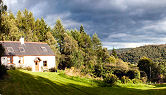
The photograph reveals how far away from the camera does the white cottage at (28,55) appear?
2942 centimetres

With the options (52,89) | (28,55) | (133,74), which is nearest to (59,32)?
(28,55)

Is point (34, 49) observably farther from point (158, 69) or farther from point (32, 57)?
point (158, 69)

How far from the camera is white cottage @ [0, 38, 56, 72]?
2942 cm

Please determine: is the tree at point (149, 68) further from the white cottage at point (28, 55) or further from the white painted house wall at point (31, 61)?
the white cottage at point (28, 55)

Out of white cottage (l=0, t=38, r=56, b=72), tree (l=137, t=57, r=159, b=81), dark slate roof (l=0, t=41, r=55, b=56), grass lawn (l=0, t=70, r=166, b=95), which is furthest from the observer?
tree (l=137, t=57, r=159, b=81)

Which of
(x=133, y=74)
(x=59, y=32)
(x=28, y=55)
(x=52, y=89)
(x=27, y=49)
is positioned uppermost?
(x=59, y=32)

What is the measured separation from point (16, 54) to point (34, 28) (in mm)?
21464

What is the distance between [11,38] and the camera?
43750 millimetres

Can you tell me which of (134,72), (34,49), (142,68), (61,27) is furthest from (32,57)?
(142,68)

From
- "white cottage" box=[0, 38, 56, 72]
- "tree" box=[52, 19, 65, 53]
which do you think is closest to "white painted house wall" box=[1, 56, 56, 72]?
"white cottage" box=[0, 38, 56, 72]

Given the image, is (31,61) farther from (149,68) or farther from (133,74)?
(149,68)

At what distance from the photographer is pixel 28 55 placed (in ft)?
101

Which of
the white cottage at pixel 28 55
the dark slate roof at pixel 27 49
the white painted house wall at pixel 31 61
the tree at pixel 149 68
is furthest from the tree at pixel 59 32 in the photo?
the tree at pixel 149 68

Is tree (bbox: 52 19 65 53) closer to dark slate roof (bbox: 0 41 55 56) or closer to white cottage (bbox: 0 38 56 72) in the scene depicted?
dark slate roof (bbox: 0 41 55 56)
